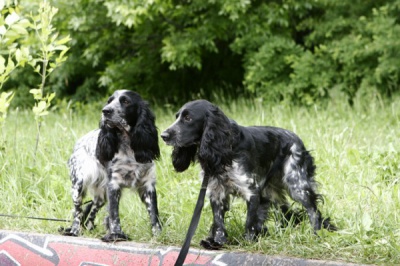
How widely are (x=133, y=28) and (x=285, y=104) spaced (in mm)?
4637

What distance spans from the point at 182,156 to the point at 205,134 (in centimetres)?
35

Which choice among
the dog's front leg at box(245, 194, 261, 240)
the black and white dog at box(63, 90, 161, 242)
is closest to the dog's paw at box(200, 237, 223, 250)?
the dog's front leg at box(245, 194, 261, 240)

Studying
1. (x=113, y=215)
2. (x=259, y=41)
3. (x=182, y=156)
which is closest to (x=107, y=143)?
(x=113, y=215)

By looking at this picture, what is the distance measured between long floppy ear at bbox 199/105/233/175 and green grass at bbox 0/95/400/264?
588 mm

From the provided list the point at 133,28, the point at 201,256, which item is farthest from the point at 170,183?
the point at 133,28

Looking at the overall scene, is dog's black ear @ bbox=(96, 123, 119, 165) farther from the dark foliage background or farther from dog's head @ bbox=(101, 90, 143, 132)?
the dark foliage background

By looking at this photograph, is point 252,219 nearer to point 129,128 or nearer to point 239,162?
point 239,162

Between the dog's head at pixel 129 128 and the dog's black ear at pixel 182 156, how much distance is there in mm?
411

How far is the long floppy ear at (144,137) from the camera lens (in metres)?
5.70

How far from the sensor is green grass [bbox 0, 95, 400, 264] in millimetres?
5047

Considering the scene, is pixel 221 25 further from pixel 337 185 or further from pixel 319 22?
pixel 337 185

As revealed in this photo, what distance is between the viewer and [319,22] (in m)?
14.2

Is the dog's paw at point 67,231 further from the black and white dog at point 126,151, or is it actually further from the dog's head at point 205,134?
the dog's head at point 205,134

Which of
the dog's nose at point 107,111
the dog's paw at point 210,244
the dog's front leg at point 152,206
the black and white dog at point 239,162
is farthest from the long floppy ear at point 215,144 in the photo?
the dog's nose at point 107,111
